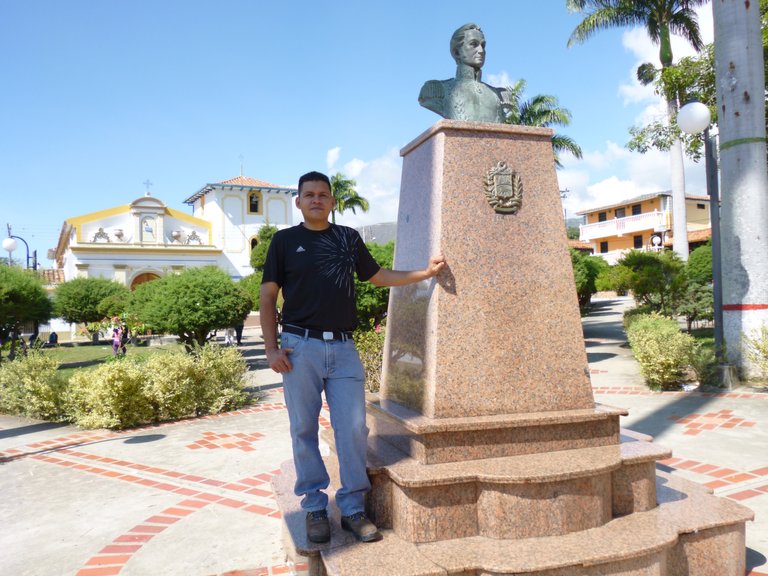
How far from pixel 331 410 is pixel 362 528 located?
1.87 feet

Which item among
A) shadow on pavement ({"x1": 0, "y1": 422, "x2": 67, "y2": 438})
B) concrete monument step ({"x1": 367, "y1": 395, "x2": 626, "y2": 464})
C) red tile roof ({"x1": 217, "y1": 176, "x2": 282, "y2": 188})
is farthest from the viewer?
red tile roof ({"x1": 217, "y1": 176, "x2": 282, "y2": 188})

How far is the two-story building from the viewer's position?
39.7 metres

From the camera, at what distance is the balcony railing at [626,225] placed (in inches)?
1547

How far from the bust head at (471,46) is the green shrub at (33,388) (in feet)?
22.5

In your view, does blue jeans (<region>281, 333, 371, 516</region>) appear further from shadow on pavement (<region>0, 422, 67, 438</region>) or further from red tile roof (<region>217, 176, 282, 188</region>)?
red tile roof (<region>217, 176, 282, 188</region>)

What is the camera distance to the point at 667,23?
19.2 metres

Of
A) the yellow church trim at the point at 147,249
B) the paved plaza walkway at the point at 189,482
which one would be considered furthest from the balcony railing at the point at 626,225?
the paved plaza walkway at the point at 189,482

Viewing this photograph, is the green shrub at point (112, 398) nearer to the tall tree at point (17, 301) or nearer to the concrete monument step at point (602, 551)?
the concrete monument step at point (602, 551)

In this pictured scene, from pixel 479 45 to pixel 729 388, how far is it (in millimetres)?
6436

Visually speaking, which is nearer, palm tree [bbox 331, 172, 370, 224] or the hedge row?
the hedge row

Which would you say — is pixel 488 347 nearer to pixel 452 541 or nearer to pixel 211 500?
pixel 452 541

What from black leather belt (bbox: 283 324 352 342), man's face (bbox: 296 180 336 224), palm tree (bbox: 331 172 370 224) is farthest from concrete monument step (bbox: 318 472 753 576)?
palm tree (bbox: 331 172 370 224)

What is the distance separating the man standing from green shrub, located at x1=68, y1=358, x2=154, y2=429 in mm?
5289

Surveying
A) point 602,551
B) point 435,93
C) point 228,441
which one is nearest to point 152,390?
point 228,441
